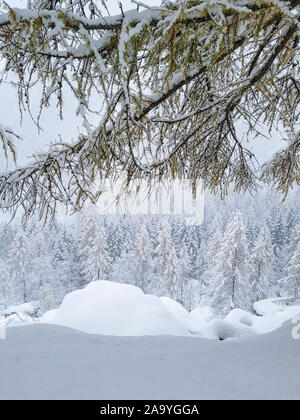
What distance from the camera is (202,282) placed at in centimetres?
4828

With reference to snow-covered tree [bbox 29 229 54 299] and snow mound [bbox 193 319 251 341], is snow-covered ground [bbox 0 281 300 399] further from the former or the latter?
snow-covered tree [bbox 29 229 54 299]

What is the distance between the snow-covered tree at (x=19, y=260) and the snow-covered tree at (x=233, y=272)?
2518 cm

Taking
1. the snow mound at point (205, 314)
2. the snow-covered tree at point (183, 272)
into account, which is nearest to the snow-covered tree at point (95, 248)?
the snow-covered tree at point (183, 272)

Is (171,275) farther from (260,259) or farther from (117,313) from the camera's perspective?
(117,313)

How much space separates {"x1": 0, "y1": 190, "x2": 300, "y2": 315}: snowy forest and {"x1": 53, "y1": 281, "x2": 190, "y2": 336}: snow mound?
1901cm

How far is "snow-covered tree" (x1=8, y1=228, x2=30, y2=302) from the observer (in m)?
40.8

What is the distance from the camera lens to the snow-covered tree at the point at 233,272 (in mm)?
27078

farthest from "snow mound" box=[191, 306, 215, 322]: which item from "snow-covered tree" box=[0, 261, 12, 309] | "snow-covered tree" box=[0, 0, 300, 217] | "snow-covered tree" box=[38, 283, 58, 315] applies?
"snow-covered tree" box=[0, 0, 300, 217]

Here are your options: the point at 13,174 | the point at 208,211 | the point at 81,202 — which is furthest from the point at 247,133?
the point at 208,211

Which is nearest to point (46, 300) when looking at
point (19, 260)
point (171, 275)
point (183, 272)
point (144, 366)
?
point (19, 260)

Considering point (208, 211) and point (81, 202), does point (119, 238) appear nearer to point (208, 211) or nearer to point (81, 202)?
point (208, 211)

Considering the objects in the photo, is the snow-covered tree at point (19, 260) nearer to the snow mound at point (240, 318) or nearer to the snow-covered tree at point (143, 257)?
the snow-covered tree at point (143, 257)

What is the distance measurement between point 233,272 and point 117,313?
822 inches
